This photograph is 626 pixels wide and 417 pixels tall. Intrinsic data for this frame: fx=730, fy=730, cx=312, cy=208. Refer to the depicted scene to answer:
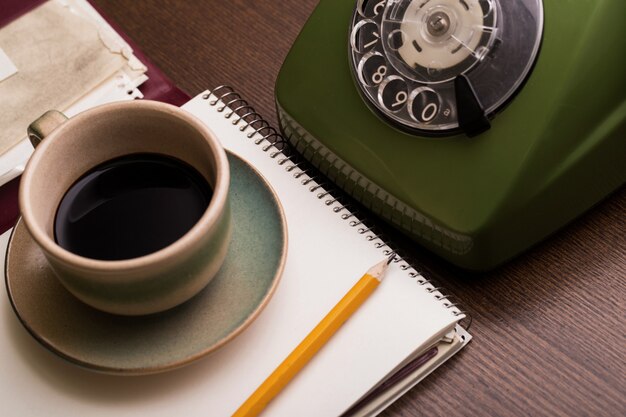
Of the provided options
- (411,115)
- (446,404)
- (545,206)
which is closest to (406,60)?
(411,115)

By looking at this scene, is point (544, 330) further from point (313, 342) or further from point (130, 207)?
point (130, 207)

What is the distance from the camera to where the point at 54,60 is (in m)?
→ 0.64


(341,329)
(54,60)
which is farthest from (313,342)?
(54,60)

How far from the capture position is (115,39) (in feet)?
2.13

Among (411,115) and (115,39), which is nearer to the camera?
(411,115)

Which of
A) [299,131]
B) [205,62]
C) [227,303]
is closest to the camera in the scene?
[227,303]

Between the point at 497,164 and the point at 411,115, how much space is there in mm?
75

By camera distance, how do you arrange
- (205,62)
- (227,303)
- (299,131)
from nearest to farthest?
(227,303), (299,131), (205,62)

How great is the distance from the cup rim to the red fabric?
172 mm

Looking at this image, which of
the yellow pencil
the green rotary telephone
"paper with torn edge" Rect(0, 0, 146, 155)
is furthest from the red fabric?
the yellow pencil

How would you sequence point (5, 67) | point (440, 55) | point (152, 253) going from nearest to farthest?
point (152, 253)
point (440, 55)
point (5, 67)

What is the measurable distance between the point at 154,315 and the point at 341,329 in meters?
0.12

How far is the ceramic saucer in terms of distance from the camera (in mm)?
442

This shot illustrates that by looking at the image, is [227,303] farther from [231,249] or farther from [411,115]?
[411,115]
